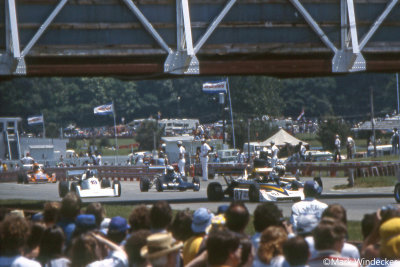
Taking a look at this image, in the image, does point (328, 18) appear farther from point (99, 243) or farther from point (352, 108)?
point (352, 108)

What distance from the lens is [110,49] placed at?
2073 cm

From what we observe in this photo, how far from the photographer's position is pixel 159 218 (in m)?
7.59

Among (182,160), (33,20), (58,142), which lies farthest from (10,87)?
(33,20)

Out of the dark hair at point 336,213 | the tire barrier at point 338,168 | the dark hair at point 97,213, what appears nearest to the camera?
the dark hair at point 336,213

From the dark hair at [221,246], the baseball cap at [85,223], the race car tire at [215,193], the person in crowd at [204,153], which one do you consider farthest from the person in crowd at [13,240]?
the person in crowd at [204,153]

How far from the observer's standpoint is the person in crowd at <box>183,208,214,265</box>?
24.0 feet

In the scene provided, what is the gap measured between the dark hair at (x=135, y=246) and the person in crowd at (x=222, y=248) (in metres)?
0.77

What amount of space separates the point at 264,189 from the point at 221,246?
47.4 feet

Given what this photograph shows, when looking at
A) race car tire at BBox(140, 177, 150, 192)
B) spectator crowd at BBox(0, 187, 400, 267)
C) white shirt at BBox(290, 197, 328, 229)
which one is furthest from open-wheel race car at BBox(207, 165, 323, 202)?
spectator crowd at BBox(0, 187, 400, 267)

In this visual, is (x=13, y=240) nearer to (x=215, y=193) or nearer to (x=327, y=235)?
(x=327, y=235)

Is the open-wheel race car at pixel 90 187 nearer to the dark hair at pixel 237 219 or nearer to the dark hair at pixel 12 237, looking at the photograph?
the dark hair at pixel 237 219

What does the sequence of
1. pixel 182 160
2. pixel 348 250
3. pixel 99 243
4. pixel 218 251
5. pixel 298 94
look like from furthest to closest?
1. pixel 298 94
2. pixel 182 160
3. pixel 99 243
4. pixel 348 250
5. pixel 218 251

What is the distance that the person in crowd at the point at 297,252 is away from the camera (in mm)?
5980

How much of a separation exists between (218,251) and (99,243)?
5.39 ft
